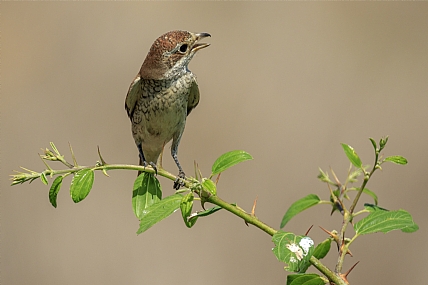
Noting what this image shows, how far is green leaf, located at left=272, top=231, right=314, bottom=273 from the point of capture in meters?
1.71

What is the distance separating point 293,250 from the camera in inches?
68.2

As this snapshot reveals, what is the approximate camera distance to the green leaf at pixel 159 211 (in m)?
1.91

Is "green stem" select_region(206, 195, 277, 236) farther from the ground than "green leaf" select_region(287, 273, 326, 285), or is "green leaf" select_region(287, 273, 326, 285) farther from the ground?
"green stem" select_region(206, 195, 277, 236)

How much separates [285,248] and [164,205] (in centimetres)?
54

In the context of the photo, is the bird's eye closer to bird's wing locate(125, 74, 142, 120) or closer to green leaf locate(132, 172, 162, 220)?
bird's wing locate(125, 74, 142, 120)

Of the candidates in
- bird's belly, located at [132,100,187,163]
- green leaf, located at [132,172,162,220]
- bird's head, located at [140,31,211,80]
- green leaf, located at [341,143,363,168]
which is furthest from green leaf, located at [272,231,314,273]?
bird's belly, located at [132,100,187,163]

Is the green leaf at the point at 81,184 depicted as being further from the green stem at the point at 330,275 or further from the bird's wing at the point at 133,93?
the bird's wing at the point at 133,93

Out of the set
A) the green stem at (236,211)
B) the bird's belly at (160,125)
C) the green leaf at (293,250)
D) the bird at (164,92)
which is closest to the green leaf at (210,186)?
the green stem at (236,211)

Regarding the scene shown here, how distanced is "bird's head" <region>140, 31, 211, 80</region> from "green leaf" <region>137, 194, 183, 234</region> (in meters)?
2.37

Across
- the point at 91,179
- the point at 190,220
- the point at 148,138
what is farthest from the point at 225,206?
the point at 148,138

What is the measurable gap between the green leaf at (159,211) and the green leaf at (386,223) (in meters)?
0.74

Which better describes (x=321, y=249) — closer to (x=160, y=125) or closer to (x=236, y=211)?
(x=236, y=211)

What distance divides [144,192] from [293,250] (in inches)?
34.9

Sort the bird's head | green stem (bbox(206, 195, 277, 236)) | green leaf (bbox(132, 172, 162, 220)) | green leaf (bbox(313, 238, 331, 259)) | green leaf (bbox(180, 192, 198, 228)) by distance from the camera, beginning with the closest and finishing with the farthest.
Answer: green stem (bbox(206, 195, 277, 236))
green leaf (bbox(180, 192, 198, 228))
green leaf (bbox(313, 238, 331, 259))
green leaf (bbox(132, 172, 162, 220))
the bird's head
